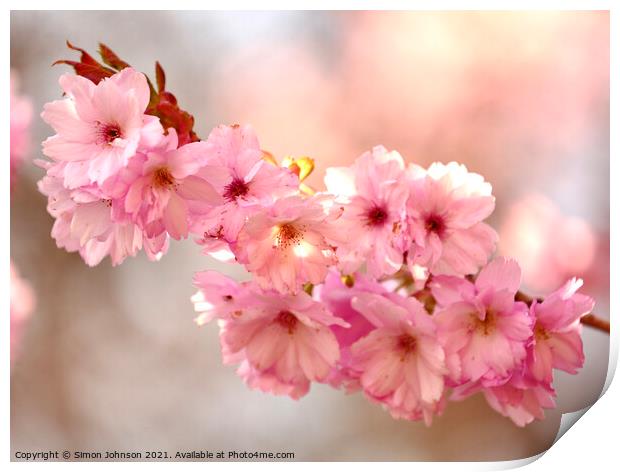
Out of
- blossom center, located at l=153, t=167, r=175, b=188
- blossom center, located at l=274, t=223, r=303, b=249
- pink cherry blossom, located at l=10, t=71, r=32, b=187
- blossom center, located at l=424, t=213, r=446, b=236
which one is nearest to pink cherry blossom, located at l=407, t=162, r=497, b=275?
blossom center, located at l=424, t=213, r=446, b=236

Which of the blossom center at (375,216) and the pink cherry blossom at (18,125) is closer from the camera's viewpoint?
the blossom center at (375,216)

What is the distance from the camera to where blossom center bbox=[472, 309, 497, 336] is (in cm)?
67

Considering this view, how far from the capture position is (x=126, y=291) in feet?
3.06

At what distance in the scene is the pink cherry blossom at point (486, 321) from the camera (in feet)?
2.19

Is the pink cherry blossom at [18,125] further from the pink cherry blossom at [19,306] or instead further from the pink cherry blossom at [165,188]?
the pink cherry blossom at [165,188]

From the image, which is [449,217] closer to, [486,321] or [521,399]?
[486,321]

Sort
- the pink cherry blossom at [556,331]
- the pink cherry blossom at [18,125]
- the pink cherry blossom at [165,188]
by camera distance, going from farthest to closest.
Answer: the pink cherry blossom at [18,125] → the pink cherry blossom at [556,331] → the pink cherry blossom at [165,188]

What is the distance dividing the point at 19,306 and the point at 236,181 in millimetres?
446

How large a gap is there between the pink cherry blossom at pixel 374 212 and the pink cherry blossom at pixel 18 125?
45 cm

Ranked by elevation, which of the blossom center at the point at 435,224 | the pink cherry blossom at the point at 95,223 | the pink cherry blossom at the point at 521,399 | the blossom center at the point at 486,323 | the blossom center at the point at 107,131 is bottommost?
the pink cherry blossom at the point at 521,399

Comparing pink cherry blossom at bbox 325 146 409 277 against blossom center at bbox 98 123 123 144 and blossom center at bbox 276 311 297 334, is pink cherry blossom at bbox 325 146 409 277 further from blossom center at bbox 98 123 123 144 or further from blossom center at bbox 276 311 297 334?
blossom center at bbox 98 123 123 144

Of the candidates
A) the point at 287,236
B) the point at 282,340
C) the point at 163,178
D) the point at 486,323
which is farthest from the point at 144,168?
the point at 486,323

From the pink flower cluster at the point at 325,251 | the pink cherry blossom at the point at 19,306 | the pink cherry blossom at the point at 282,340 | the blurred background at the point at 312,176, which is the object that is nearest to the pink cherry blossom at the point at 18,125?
the blurred background at the point at 312,176

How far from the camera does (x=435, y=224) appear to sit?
0.66 m
